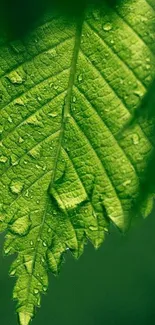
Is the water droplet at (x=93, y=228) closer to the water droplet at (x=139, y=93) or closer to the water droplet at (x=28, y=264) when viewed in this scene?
the water droplet at (x=28, y=264)

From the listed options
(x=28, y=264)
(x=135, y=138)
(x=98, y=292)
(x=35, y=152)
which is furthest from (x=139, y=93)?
(x=98, y=292)

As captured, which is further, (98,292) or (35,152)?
(98,292)

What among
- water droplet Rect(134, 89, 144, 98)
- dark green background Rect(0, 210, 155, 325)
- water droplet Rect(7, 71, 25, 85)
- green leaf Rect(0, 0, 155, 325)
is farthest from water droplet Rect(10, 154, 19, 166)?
dark green background Rect(0, 210, 155, 325)

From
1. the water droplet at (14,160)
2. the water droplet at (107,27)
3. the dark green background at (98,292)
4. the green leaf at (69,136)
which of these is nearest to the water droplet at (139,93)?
the green leaf at (69,136)

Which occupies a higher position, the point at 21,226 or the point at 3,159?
the point at 3,159

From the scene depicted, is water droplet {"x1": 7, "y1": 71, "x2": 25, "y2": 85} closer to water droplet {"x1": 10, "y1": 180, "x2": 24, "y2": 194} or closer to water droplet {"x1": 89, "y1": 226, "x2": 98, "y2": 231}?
water droplet {"x1": 10, "y1": 180, "x2": 24, "y2": 194}

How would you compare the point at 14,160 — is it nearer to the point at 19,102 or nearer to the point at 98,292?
the point at 19,102
